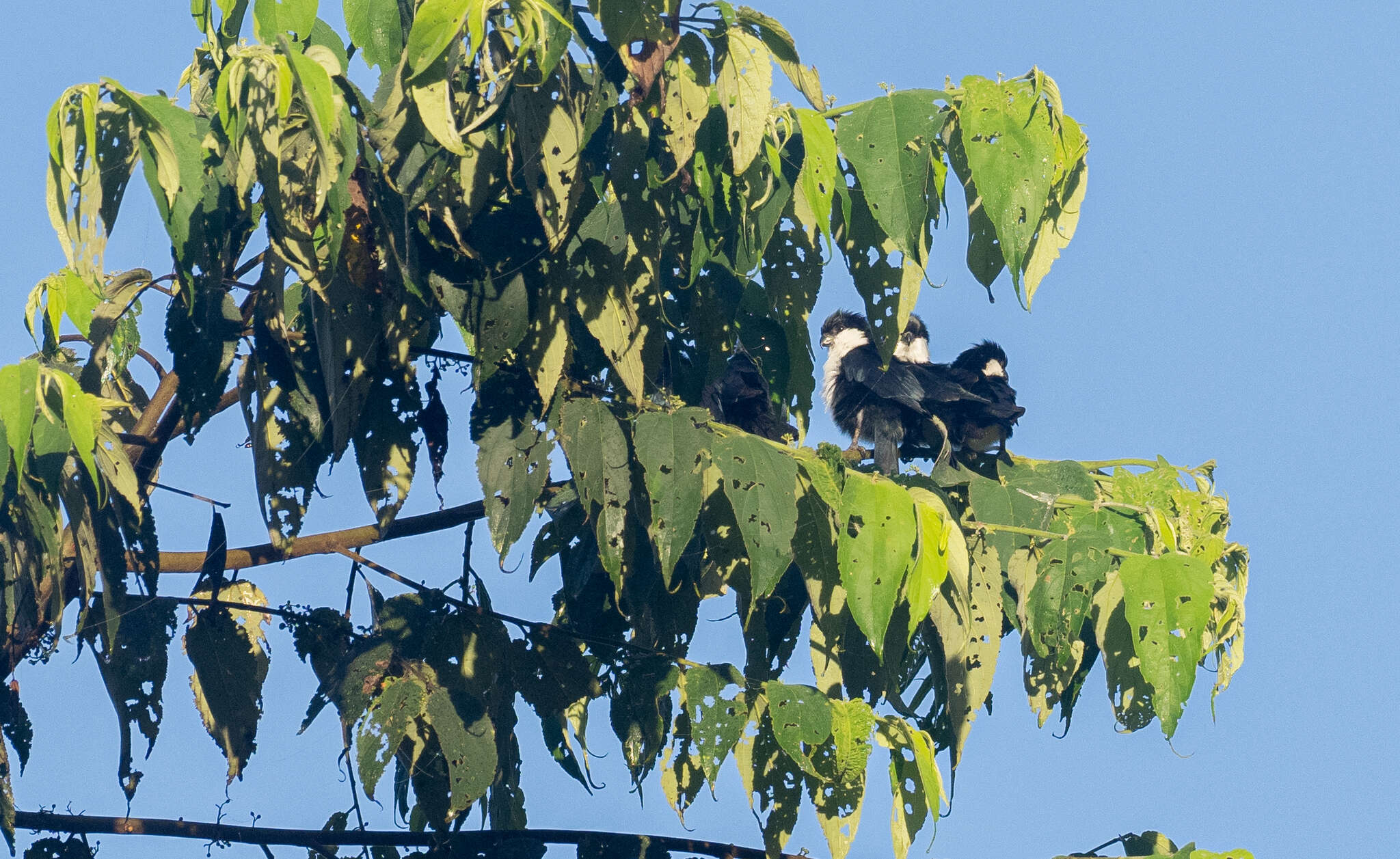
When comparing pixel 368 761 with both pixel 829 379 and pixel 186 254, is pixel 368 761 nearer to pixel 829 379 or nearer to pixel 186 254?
pixel 186 254

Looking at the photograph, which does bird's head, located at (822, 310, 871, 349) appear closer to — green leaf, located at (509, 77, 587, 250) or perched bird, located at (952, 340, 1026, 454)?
perched bird, located at (952, 340, 1026, 454)

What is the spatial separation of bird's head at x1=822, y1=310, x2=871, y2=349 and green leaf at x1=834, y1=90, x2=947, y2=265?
436 cm

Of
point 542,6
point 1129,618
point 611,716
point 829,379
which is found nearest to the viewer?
point 542,6

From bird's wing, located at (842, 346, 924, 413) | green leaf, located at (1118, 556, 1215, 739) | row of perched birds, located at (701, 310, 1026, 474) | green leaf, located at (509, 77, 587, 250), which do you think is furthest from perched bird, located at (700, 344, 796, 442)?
green leaf, located at (1118, 556, 1215, 739)

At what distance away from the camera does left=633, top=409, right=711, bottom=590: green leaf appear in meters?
2.80

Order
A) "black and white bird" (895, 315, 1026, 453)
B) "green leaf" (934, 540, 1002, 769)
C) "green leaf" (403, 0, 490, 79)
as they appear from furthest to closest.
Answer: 1. "black and white bird" (895, 315, 1026, 453)
2. "green leaf" (934, 540, 1002, 769)
3. "green leaf" (403, 0, 490, 79)

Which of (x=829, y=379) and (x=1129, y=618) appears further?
(x=829, y=379)

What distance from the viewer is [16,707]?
3627mm

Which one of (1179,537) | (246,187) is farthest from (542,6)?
(1179,537)

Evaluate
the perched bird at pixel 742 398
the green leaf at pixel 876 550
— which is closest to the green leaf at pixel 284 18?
the green leaf at pixel 876 550

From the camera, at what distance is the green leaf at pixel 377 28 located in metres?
3.72

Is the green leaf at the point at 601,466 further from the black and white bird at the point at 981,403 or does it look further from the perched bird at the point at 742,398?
the black and white bird at the point at 981,403

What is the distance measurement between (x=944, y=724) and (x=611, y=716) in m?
1.00

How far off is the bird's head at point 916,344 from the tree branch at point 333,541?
4.23 meters
